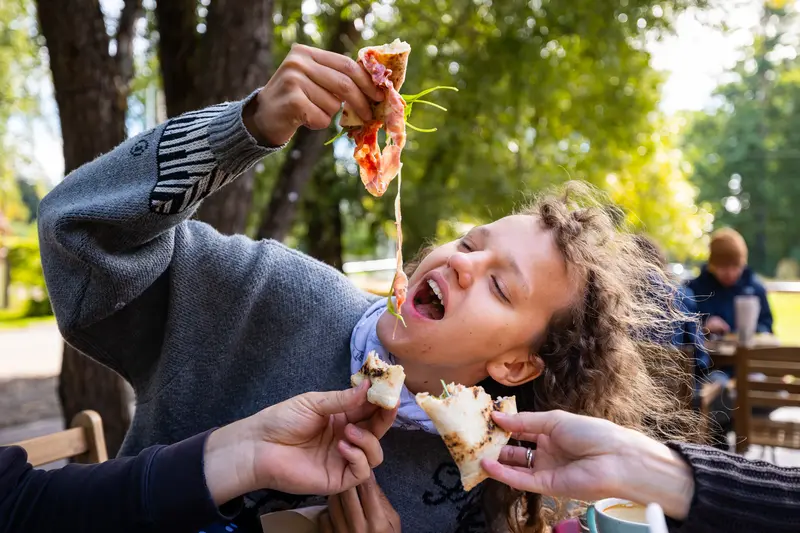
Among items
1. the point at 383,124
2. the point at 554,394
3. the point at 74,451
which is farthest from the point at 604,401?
the point at 74,451

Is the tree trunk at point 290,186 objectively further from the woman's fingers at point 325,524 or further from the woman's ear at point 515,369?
the woman's fingers at point 325,524

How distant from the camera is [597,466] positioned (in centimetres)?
139

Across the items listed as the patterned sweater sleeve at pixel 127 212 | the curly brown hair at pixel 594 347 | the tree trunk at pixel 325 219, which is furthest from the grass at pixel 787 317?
the patterned sweater sleeve at pixel 127 212

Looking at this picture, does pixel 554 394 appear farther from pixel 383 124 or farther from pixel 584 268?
pixel 383 124

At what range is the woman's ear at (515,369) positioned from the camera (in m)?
1.96

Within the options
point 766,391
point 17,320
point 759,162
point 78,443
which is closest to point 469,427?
point 78,443

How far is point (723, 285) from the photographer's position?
5969 millimetres

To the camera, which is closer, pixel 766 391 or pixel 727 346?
pixel 766 391

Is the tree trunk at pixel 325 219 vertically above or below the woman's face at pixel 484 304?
below

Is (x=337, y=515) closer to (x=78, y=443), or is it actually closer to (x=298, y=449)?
(x=298, y=449)

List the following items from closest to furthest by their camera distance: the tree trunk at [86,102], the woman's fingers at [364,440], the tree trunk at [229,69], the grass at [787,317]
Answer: the woman's fingers at [364,440] → the tree trunk at [86,102] → the tree trunk at [229,69] → the grass at [787,317]

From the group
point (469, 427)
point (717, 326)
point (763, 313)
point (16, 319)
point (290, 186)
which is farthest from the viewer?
point (16, 319)

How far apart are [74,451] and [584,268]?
165 cm

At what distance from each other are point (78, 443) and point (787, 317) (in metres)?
20.6
